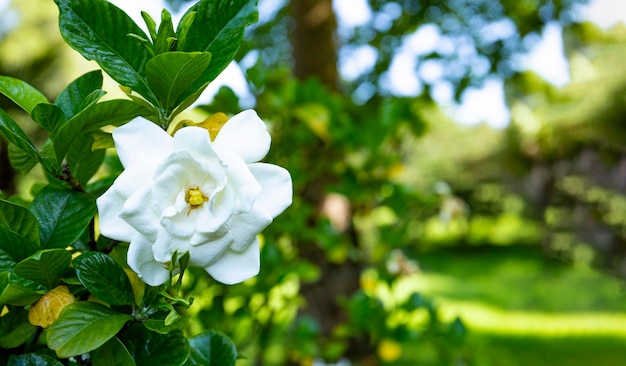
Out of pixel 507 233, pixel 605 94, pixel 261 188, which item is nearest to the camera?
pixel 261 188

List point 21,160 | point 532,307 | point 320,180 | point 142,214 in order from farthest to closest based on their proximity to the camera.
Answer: point 532,307, point 320,180, point 21,160, point 142,214

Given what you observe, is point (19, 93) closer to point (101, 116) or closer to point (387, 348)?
point (101, 116)

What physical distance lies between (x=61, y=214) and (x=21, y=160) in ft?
0.20

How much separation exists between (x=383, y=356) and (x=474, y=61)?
1.39m

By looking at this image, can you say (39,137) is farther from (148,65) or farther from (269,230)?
(148,65)

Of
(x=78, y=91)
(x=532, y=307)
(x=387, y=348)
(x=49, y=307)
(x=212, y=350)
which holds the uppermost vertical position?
(x=78, y=91)

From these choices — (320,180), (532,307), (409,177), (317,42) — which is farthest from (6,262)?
(409,177)

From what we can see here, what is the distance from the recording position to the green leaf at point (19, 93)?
1.37ft

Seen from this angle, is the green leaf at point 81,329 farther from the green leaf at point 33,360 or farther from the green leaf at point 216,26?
the green leaf at point 216,26

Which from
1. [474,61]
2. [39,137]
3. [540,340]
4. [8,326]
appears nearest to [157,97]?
[8,326]

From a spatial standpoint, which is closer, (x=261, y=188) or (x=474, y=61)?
(x=261, y=188)

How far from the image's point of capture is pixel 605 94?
510 centimetres

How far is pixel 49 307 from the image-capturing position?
0.39 m

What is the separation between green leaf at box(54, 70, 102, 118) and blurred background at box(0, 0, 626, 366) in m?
0.16
